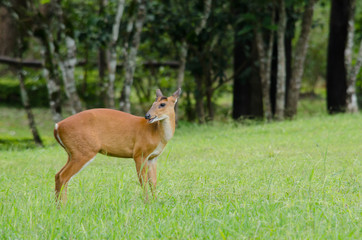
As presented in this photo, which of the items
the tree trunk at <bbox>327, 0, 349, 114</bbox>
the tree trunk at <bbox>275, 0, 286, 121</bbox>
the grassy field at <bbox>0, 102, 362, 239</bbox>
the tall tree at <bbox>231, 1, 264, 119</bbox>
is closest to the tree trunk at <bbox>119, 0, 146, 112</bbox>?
the grassy field at <bbox>0, 102, 362, 239</bbox>

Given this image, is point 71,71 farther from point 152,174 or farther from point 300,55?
point 152,174

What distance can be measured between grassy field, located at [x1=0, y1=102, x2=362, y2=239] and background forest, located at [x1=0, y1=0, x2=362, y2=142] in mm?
3717

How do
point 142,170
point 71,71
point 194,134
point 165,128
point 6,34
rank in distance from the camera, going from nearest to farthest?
1. point 142,170
2. point 165,128
3. point 71,71
4. point 194,134
5. point 6,34

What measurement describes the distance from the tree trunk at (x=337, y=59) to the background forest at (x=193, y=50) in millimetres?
28

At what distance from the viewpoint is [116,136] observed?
5789 mm

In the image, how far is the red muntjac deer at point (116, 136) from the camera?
554 centimetres

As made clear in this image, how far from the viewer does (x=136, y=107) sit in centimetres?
1895

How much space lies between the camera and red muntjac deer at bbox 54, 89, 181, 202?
218 inches

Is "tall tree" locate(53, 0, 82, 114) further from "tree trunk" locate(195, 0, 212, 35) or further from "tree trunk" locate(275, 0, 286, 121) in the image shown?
"tree trunk" locate(275, 0, 286, 121)

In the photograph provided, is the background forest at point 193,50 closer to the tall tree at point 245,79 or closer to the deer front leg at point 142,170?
the tall tree at point 245,79

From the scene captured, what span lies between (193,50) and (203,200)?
10391 millimetres

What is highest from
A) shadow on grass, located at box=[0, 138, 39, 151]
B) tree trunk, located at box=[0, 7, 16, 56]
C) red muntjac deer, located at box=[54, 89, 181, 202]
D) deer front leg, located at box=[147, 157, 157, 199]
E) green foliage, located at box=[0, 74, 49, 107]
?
tree trunk, located at box=[0, 7, 16, 56]

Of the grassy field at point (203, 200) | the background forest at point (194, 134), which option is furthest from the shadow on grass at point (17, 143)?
the grassy field at point (203, 200)

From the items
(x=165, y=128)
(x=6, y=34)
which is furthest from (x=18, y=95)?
(x=165, y=128)
